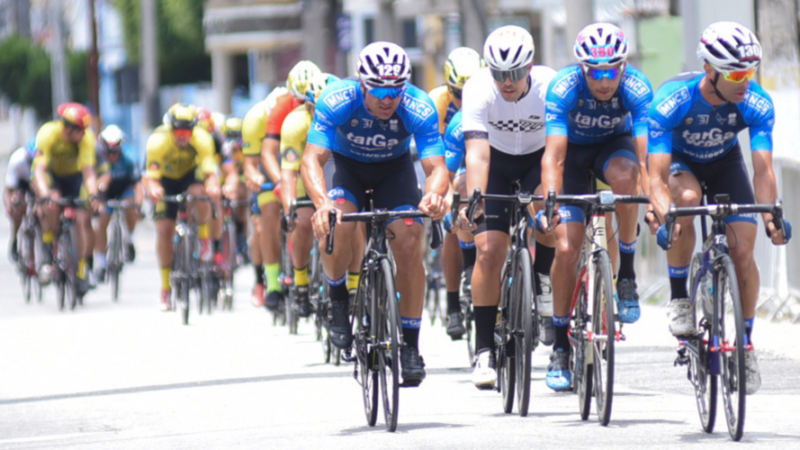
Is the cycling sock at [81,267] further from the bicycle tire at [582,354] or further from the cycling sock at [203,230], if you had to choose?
the bicycle tire at [582,354]

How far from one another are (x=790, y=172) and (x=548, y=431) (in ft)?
20.7

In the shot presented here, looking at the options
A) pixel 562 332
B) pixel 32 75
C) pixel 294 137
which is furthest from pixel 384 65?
pixel 32 75

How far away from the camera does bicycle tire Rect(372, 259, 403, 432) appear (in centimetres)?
739

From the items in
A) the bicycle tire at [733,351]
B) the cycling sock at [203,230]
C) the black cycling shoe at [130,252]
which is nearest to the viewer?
the bicycle tire at [733,351]

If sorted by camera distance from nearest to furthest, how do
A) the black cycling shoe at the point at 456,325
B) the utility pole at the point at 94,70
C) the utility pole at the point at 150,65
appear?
the black cycling shoe at the point at 456,325 → the utility pole at the point at 94,70 → the utility pole at the point at 150,65

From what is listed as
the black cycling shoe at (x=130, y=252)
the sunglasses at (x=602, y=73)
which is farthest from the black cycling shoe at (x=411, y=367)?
the black cycling shoe at (x=130, y=252)

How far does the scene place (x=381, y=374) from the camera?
24.8 ft

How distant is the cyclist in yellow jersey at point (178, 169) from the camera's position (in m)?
15.1

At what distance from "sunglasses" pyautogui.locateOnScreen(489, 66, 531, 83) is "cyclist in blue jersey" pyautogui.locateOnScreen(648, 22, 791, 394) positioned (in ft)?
3.09

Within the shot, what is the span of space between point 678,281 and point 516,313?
88cm

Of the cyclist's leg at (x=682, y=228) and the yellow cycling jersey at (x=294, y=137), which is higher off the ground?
the yellow cycling jersey at (x=294, y=137)

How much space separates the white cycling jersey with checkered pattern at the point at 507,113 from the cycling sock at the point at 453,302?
1939 millimetres

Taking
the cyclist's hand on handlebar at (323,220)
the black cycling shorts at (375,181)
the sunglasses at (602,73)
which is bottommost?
the cyclist's hand on handlebar at (323,220)

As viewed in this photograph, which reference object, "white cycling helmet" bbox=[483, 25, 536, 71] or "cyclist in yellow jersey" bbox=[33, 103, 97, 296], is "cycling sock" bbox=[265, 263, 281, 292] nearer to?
"cyclist in yellow jersey" bbox=[33, 103, 97, 296]
